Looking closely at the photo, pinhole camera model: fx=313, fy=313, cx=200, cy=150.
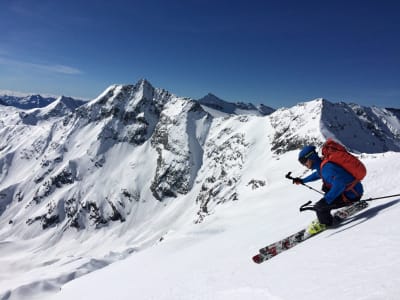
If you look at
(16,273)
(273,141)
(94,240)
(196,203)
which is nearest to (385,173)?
(273,141)

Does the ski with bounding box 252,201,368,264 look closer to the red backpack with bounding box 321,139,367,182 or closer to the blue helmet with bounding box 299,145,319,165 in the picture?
the red backpack with bounding box 321,139,367,182

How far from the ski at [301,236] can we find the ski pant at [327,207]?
0.81ft

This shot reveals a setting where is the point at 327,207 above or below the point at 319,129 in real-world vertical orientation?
below

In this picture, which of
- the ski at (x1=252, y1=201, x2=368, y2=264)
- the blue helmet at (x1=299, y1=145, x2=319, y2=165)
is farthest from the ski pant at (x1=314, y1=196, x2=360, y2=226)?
the blue helmet at (x1=299, y1=145, x2=319, y2=165)

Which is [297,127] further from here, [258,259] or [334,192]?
[258,259]

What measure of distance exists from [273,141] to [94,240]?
127117mm

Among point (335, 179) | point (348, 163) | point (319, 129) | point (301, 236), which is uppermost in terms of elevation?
point (319, 129)

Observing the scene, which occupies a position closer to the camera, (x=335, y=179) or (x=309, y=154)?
→ (x=335, y=179)

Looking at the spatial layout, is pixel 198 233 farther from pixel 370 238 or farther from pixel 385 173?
pixel 370 238

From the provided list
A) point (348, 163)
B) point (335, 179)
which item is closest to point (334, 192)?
point (335, 179)

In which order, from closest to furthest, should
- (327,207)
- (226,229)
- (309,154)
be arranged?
(327,207) < (309,154) < (226,229)

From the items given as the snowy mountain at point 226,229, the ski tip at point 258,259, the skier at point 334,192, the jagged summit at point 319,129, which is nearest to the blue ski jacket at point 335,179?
the skier at point 334,192

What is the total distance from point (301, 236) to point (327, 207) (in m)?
1.24

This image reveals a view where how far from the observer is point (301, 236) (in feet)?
30.5
